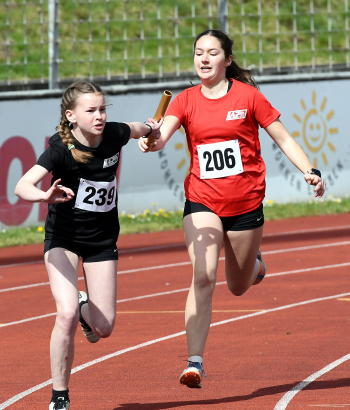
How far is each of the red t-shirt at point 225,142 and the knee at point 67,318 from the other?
1.22 meters

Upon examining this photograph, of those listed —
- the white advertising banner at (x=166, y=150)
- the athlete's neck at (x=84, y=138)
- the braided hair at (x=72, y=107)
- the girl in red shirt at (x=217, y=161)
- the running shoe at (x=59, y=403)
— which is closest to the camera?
the running shoe at (x=59, y=403)

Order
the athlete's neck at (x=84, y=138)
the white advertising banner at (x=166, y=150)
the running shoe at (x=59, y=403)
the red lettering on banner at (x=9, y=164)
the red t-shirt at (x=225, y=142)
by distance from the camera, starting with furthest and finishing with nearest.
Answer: the white advertising banner at (x=166, y=150) < the red lettering on banner at (x=9, y=164) < the red t-shirt at (x=225, y=142) < the athlete's neck at (x=84, y=138) < the running shoe at (x=59, y=403)

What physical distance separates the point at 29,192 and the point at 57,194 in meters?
0.19

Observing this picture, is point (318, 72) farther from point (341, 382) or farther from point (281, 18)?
point (341, 382)

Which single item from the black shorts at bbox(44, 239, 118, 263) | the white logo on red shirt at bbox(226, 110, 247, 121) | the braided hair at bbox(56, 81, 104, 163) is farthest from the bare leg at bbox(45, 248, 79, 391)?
the white logo on red shirt at bbox(226, 110, 247, 121)

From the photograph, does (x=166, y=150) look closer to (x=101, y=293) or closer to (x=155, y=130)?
(x=155, y=130)

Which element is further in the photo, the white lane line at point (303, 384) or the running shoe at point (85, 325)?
the running shoe at point (85, 325)

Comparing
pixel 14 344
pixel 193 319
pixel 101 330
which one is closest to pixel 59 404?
pixel 101 330

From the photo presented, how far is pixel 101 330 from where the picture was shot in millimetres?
5133

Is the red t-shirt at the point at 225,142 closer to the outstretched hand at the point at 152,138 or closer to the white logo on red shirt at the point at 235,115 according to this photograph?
the white logo on red shirt at the point at 235,115

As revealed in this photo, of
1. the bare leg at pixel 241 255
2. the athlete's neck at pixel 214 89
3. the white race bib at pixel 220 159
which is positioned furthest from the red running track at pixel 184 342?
the athlete's neck at pixel 214 89

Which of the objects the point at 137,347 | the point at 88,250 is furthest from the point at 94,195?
the point at 137,347

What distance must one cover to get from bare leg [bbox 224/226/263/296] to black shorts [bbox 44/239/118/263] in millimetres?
881

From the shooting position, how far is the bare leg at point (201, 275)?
516cm
